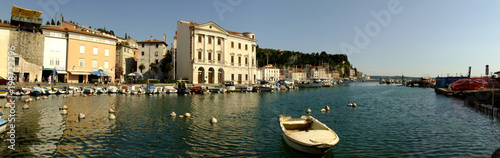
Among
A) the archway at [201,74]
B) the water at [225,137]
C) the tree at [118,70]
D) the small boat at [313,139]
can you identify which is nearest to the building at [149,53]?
the tree at [118,70]

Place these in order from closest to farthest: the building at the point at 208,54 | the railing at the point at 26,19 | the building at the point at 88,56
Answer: the railing at the point at 26,19 → the building at the point at 88,56 → the building at the point at 208,54

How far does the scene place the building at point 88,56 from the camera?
43781 millimetres

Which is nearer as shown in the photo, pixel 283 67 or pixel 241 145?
pixel 241 145

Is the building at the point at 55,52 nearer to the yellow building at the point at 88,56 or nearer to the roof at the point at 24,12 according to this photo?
the yellow building at the point at 88,56

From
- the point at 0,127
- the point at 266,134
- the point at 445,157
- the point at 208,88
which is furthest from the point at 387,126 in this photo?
the point at 208,88

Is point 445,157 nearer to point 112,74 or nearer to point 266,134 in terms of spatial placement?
point 266,134

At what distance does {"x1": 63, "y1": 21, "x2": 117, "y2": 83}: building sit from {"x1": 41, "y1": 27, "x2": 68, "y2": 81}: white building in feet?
2.71

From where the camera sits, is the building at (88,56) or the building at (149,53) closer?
the building at (88,56)

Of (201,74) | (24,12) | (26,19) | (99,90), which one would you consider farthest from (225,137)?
(24,12)

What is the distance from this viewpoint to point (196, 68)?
52.4 m

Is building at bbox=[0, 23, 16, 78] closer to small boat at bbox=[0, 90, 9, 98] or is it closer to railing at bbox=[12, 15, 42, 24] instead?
railing at bbox=[12, 15, 42, 24]

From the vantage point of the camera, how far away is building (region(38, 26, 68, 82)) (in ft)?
138

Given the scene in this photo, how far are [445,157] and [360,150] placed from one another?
302cm

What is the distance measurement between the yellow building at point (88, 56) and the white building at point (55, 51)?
0.83 meters
